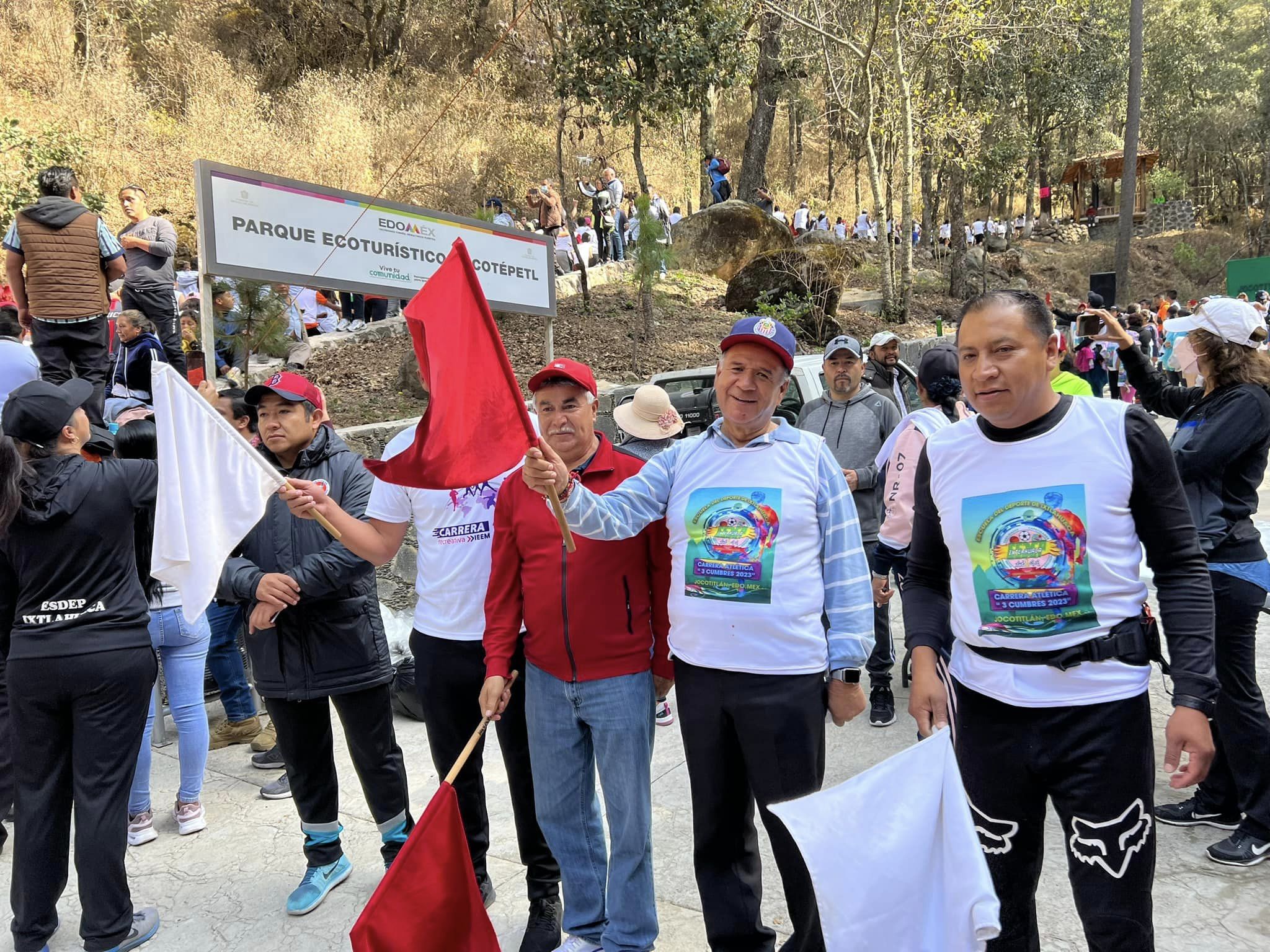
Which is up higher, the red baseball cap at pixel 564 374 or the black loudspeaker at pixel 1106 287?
the black loudspeaker at pixel 1106 287

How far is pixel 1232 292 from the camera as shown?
24.8 meters

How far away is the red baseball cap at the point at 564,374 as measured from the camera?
10.3 ft

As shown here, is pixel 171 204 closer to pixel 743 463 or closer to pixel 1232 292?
pixel 743 463

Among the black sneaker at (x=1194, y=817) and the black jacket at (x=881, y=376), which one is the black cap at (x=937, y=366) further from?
the black sneaker at (x=1194, y=817)

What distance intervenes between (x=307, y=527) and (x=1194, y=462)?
11.6 ft

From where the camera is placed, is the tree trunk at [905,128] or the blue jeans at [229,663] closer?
the blue jeans at [229,663]

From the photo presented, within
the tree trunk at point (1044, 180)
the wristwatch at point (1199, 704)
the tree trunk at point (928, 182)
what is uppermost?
the tree trunk at point (1044, 180)

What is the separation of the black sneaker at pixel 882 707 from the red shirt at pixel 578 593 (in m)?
2.55

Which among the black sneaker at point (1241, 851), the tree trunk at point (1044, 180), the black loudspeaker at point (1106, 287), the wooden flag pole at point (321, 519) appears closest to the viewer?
the wooden flag pole at point (321, 519)

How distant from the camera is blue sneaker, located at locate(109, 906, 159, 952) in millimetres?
3645

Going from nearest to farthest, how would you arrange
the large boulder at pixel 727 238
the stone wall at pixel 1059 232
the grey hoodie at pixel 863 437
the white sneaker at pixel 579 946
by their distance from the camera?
the white sneaker at pixel 579 946 → the grey hoodie at pixel 863 437 → the large boulder at pixel 727 238 → the stone wall at pixel 1059 232

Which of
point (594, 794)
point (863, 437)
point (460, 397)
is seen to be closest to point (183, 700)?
point (594, 794)

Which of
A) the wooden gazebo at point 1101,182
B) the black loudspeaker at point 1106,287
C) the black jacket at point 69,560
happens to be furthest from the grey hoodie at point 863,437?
the wooden gazebo at point 1101,182

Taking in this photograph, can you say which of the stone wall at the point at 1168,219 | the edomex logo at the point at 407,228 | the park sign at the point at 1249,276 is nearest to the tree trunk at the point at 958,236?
the park sign at the point at 1249,276
